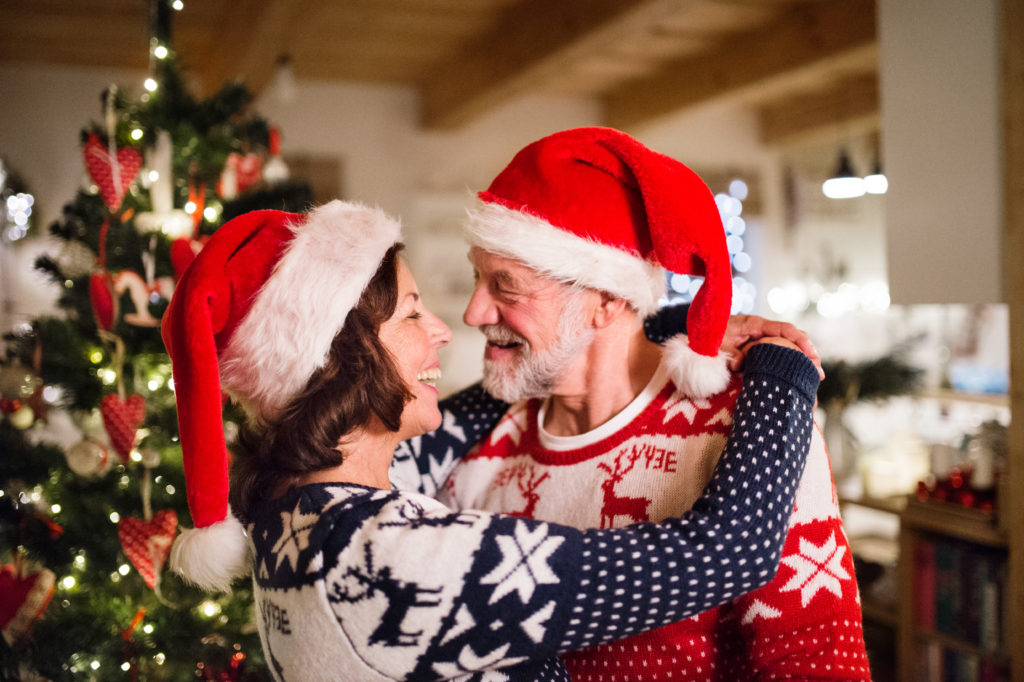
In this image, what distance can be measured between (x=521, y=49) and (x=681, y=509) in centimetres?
286

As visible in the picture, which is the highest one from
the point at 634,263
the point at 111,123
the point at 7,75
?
the point at 7,75

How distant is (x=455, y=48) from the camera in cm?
416

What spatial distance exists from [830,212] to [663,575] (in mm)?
5255

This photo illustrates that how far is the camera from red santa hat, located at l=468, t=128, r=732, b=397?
1238 mm

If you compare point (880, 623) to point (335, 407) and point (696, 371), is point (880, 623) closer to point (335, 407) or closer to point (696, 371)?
point (696, 371)

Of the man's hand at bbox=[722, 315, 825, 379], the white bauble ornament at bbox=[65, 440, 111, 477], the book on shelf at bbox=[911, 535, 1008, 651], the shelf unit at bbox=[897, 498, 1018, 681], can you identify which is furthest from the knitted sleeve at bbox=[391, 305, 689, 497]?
the book on shelf at bbox=[911, 535, 1008, 651]

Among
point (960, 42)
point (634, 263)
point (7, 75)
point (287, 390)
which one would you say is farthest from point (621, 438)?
point (7, 75)

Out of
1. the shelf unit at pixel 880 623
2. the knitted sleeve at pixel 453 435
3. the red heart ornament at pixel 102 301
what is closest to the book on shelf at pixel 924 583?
the shelf unit at pixel 880 623

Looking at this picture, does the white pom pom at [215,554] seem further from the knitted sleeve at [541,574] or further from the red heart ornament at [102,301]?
the red heart ornament at [102,301]

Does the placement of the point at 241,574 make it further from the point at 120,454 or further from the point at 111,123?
the point at 111,123

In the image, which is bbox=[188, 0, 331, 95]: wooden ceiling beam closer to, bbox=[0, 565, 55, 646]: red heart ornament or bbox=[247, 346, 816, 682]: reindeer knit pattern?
bbox=[0, 565, 55, 646]: red heart ornament

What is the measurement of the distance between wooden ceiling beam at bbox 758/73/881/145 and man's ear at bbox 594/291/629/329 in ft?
12.9

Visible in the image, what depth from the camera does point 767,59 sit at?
3.81 metres

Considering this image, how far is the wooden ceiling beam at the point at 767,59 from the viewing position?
3.44 m
